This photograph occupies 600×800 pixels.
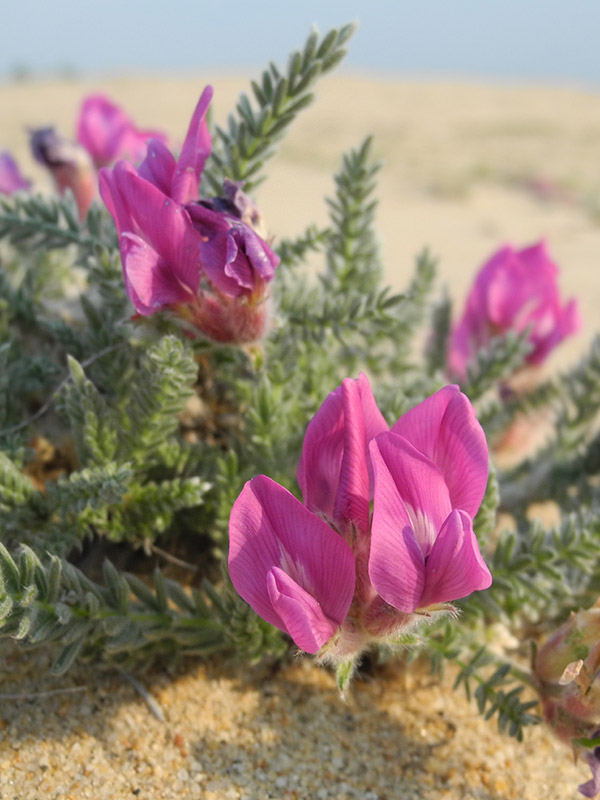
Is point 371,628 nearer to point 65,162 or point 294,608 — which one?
point 294,608

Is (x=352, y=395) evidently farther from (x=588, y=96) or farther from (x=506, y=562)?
(x=588, y=96)

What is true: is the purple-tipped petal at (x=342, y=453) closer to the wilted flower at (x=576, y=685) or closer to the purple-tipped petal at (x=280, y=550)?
the purple-tipped petal at (x=280, y=550)

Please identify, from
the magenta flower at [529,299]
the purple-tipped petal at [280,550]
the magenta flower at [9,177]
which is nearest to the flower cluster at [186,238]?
the purple-tipped petal at [280,550]

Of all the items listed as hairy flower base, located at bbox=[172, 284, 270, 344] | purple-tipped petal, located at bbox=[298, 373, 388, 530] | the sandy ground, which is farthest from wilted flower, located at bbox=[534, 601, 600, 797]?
hairy flower base, located at bbox=[172, 284, 270, 344]

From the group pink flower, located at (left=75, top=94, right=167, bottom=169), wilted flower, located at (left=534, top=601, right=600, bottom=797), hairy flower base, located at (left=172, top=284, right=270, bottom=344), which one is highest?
pink flower, located at (left=75, top=94, right=167, bottom=169)

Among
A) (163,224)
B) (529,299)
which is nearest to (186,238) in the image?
(163,224)

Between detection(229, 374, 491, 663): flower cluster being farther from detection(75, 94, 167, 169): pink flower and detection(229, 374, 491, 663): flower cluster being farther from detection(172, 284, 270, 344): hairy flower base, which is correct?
detection(75, 94, 167, 169): pink flower
